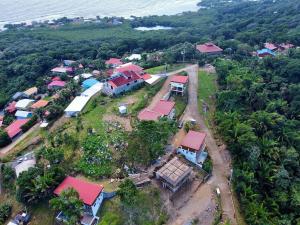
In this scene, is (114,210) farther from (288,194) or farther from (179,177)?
(288,194)

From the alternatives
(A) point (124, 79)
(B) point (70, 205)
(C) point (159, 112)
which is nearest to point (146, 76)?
(A) point (124, 79)

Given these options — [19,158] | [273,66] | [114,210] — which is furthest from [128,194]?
[273,66]

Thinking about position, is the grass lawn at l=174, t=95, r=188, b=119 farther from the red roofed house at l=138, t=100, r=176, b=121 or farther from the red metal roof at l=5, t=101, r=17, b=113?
the red metal roof at l=5, t=101, r=17, b=113

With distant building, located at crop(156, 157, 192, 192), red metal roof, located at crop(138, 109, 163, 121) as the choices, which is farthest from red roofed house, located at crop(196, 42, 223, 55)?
distant building, located at crop(156, 157, 192, 192)

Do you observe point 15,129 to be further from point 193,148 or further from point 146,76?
point 193,148

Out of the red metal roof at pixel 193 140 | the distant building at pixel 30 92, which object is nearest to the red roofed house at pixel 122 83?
the red metal roof at pixel 193 140

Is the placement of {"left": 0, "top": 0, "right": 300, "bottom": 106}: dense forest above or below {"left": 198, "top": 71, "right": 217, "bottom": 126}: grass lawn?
below
